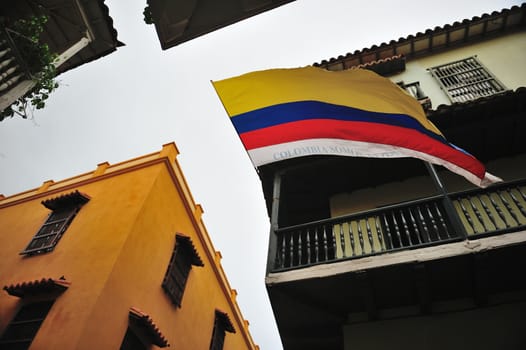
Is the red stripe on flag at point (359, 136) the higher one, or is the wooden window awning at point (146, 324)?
the red stripe on flag at point (359, 136)

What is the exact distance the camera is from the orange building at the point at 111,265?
7.45 meters

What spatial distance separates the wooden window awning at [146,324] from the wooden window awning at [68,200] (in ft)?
15.1

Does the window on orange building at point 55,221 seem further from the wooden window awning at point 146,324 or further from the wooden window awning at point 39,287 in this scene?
the wooden window awning at point 146,324

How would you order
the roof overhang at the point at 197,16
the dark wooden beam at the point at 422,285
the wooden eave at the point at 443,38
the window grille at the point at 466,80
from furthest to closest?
1. the wooden eave at the point at 443,38
2. the window grille at the point at 466,80
3. the roof overhang at the point at 197,16
4. the dark wooden beam at the point at 422,285

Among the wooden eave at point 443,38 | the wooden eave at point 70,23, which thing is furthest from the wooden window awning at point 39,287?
the wooden eave at point 443,38

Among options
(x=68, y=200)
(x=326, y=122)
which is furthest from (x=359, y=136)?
(x=68, y=200)

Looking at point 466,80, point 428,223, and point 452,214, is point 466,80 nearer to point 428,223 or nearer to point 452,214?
point 428,223

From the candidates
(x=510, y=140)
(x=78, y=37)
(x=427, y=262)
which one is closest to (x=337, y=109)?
(x=427, y=262)

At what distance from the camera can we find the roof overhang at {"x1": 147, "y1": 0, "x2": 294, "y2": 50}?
533cm

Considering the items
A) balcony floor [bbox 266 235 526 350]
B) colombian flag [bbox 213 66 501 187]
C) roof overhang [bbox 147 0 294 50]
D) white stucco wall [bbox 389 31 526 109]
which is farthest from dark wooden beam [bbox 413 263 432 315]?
white stucco wall [bbox 389 31 526 109]

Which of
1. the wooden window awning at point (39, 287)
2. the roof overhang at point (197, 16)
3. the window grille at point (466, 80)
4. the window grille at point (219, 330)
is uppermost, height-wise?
the window grille at point (466, 80)

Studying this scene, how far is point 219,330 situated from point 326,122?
12552 millimetres

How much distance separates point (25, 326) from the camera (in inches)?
293

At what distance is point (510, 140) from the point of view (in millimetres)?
7012
